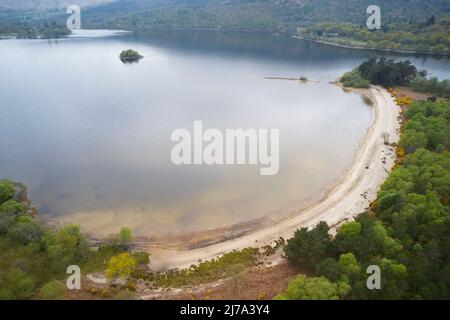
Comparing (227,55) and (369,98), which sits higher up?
(227,55)

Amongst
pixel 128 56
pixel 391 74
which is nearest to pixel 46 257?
pixel 391 74

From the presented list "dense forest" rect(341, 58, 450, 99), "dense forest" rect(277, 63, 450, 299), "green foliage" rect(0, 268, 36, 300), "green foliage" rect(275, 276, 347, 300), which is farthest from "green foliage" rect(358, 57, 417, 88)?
"green foliage" rect(0, 268, 36, 300)

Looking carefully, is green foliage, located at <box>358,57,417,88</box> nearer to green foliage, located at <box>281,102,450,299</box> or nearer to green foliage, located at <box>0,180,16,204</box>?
green foliage, located at <box>281,102,450,299</box>

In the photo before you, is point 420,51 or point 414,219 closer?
point 414,219

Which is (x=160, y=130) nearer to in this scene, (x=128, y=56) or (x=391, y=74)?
(x=391, y=74)
